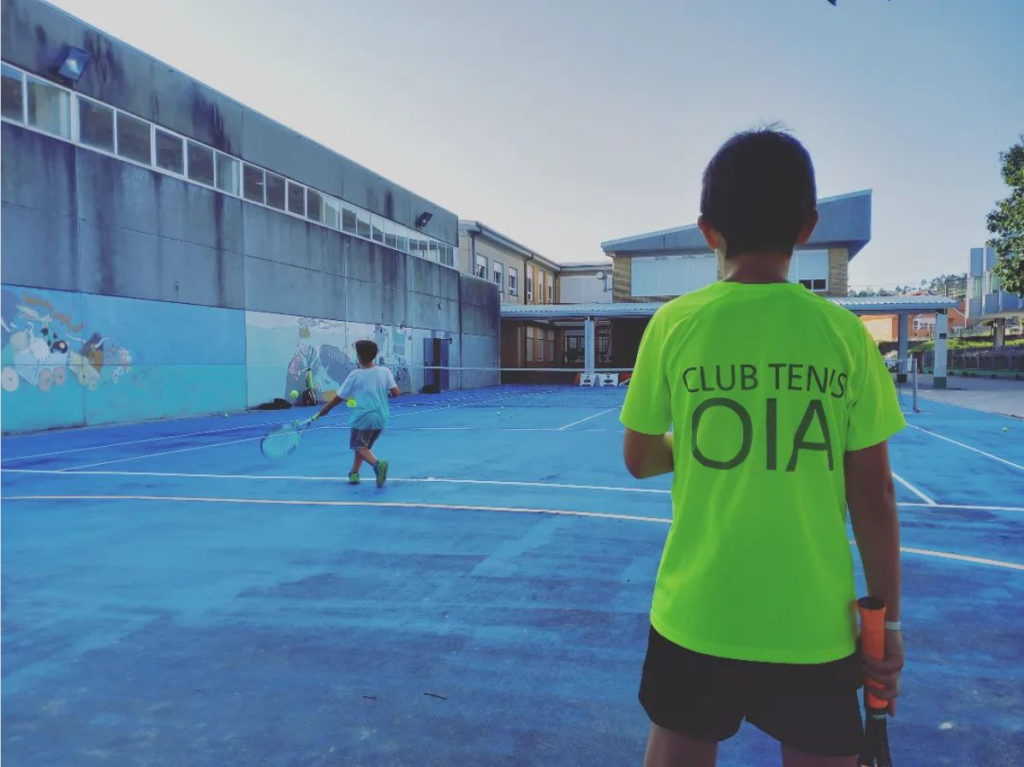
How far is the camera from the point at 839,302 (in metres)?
29.6

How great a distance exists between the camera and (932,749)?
2.84 meters

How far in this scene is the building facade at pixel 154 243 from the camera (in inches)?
599

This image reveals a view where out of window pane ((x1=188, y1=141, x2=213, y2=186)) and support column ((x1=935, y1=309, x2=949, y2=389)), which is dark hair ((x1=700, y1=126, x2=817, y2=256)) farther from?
support column ((x1=935, y1=309, x2=949, y2=389))

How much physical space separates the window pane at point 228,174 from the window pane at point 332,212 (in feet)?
15.6

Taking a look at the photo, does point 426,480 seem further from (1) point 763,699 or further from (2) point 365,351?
(1) point 763,699

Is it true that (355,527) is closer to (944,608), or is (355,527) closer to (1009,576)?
(944,608)

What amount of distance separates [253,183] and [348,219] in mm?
5516

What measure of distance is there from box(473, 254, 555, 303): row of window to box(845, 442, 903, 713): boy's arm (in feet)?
129

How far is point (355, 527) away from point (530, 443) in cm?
684

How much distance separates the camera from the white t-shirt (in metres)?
8.77

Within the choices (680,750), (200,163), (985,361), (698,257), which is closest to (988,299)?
(985,361)

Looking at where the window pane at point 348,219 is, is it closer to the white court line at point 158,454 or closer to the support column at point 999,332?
the white court line at point 158,454

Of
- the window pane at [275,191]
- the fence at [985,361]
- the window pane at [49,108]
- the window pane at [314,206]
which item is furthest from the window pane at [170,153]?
the fence at [985,361]

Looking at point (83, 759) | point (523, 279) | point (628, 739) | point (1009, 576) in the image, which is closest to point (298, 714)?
point (83, 759)
